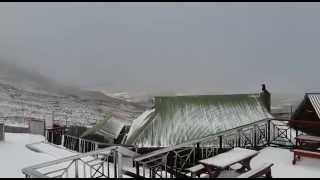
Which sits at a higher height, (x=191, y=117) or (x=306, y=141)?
(x=306, y=141)

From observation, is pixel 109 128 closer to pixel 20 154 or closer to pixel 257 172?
pixel 20 154

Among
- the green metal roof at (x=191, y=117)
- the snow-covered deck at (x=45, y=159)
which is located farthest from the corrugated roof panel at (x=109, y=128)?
the snow-covered deck at (x=45, y=159)

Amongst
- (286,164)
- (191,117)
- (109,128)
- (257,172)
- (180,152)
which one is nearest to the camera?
(257,172)

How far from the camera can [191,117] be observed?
1752cm

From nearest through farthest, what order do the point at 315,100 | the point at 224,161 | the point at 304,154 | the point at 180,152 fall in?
the point at 224,161, the point at 304,154, the point at 315,100, the point at 180,152

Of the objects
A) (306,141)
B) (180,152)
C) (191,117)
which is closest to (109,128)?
(191,117)

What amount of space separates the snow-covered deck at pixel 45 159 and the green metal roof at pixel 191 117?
4.30 m

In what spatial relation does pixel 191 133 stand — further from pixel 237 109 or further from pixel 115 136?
pixel 115 136

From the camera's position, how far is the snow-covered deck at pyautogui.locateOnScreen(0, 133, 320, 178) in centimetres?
648

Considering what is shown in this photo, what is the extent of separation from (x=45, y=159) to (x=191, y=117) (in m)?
7.81

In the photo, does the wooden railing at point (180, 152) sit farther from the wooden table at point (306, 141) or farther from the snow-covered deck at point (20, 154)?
the snow-covered deck at point (20, 154)

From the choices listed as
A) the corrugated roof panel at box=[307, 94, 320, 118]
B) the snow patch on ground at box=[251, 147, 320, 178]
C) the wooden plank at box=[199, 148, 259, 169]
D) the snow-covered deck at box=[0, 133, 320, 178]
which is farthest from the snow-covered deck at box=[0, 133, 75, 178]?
the corrugated roof panel at box=[307, 94, 320, 118]

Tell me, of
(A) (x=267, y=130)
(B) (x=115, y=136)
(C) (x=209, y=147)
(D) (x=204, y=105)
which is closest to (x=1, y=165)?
(C) (x=209, y=147)

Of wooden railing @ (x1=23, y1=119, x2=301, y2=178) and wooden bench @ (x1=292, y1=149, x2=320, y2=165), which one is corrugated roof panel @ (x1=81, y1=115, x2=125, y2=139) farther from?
wooden bench @ (x1=292, y1=149, x2=320, y2=165)
